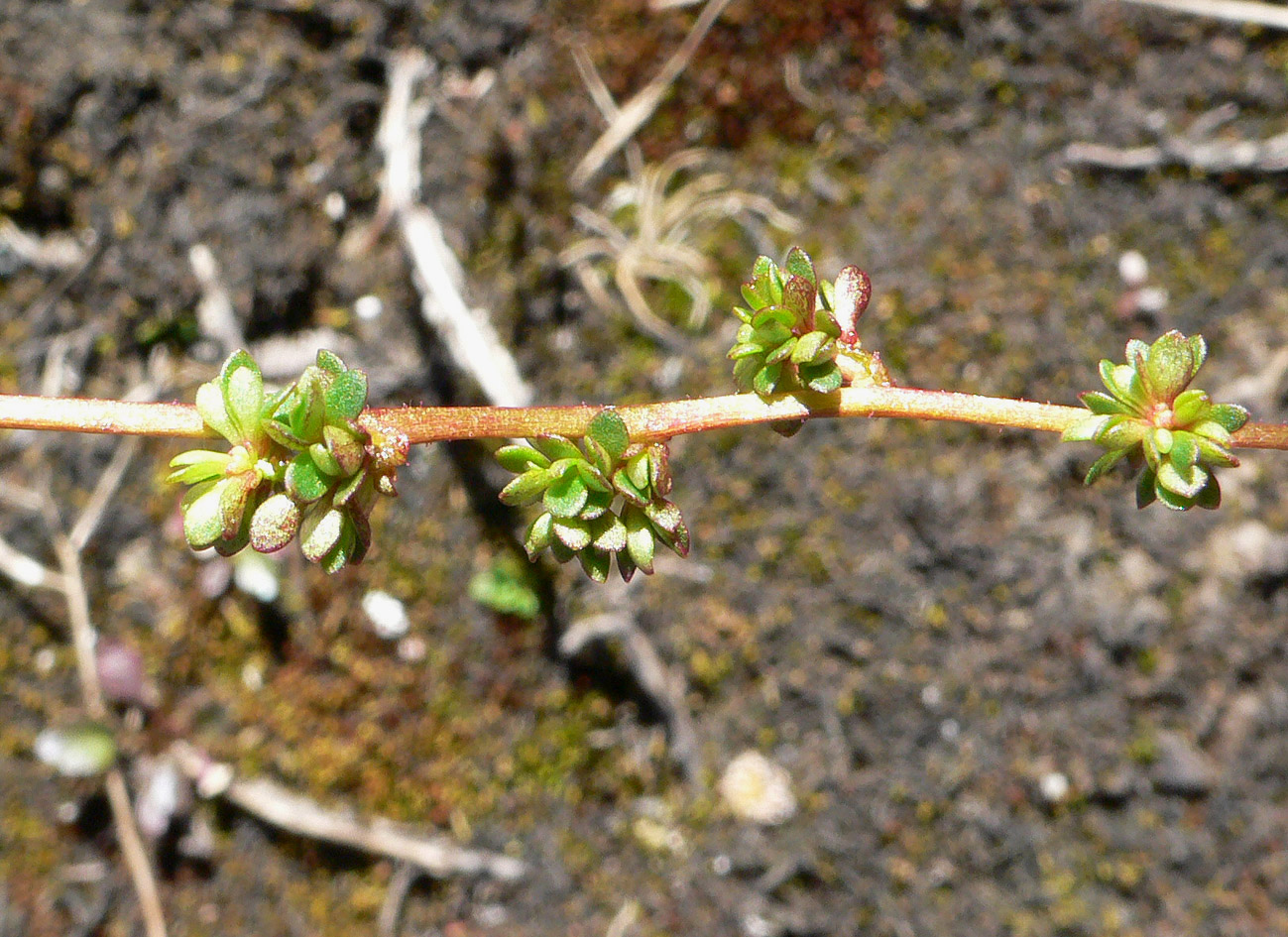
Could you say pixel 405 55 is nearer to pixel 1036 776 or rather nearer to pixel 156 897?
pixel 156 897

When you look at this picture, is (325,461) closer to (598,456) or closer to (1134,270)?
A: (598,456)

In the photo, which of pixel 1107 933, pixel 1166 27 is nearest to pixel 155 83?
pixel 1166 27

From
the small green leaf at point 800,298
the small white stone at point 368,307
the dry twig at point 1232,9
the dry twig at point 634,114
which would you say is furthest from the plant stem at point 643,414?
the dry twig at point 1232,9

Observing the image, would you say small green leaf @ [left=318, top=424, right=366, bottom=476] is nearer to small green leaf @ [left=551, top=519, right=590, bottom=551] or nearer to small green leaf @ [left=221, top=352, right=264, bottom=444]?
small green leaf @ [left=221, top=352, right=264, bottom=444]

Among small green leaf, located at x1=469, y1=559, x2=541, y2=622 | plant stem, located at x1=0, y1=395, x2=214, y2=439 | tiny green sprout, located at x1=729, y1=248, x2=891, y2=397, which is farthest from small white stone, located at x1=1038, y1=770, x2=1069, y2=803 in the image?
plant stem, located at x1=0, y1=395, x2=214, y2=439

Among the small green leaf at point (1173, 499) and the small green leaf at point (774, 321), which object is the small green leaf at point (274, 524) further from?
the small green leaf at point (1173, 499)
